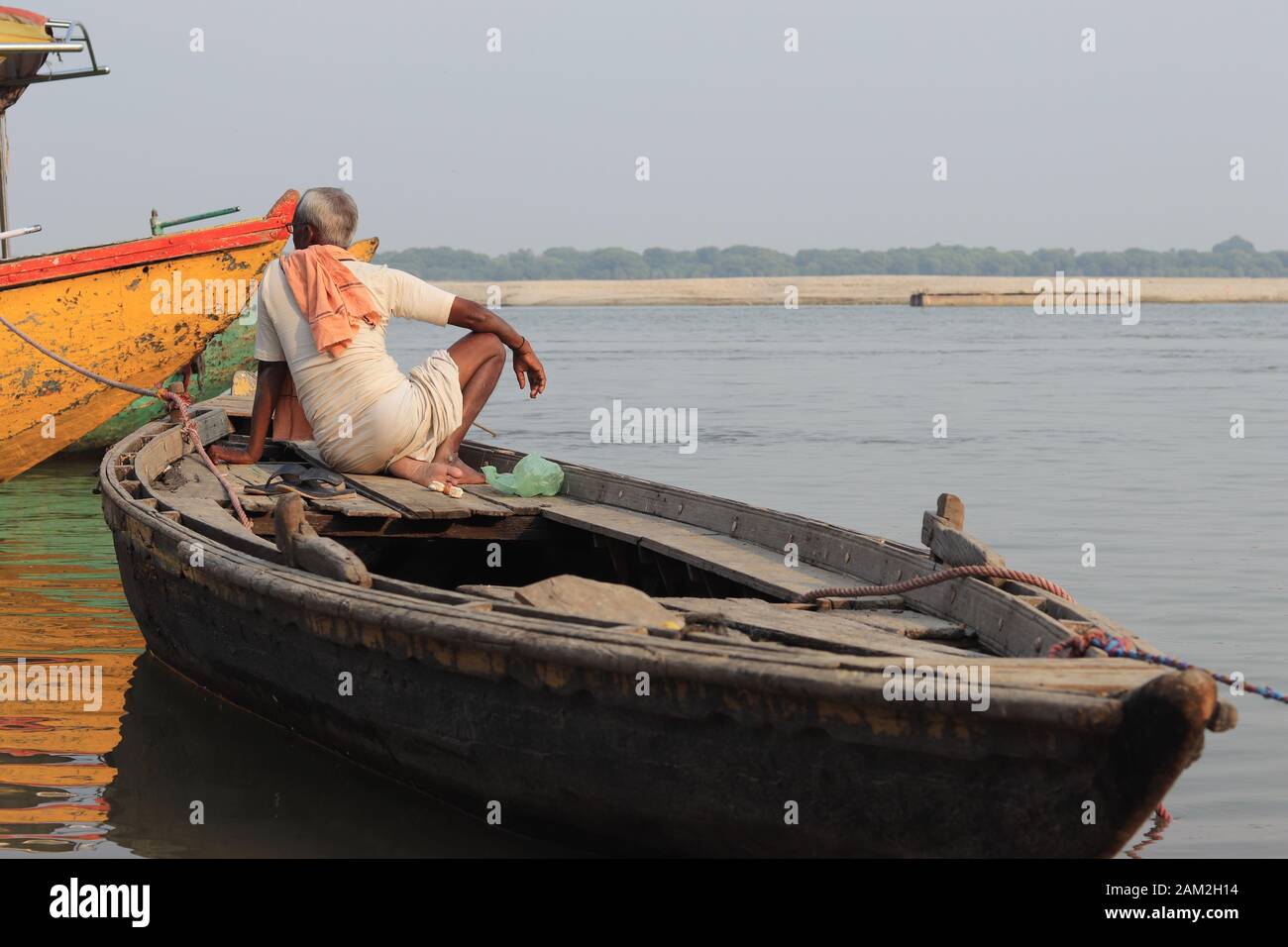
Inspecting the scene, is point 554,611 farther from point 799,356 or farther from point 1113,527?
point 799,356

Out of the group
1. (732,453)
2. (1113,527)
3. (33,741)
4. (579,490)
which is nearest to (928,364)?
(732,453)

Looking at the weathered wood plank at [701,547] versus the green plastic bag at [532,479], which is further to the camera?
the green plastic bag at [532,479]

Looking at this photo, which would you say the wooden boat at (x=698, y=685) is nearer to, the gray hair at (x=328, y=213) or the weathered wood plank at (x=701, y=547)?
the weathered wood plank at (x=701, y=547)

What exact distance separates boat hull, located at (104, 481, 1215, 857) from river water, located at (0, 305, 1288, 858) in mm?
375

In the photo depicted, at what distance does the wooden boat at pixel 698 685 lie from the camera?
126 inches

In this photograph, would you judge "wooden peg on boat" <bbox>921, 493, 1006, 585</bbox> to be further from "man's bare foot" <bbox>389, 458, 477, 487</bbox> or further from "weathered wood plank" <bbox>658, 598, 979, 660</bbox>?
"man's bare foot" <bbox>389, 458, 477, 487</bbox>

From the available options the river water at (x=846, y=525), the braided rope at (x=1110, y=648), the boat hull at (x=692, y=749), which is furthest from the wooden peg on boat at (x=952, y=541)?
the boat hull at (x=692, y=749)

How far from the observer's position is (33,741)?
5.57m

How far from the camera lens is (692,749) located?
360cm

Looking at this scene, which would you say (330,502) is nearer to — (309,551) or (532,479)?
(532,479)

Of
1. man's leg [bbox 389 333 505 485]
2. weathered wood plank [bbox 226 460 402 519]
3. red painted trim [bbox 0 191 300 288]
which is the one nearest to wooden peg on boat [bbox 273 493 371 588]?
weathered wood plank [bbox 226 460 402 519]

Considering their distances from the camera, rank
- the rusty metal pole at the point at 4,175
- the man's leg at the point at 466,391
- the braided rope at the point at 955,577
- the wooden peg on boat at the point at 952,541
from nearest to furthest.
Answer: the braided rope at the point at 955,577 → the wooden peg on boat at the point at 952,541 → the man's leg at the point at 466,391 → the rusty metal pole at the point at 4,175

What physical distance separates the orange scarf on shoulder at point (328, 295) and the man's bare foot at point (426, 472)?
0.69m

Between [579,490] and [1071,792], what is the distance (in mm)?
3996
